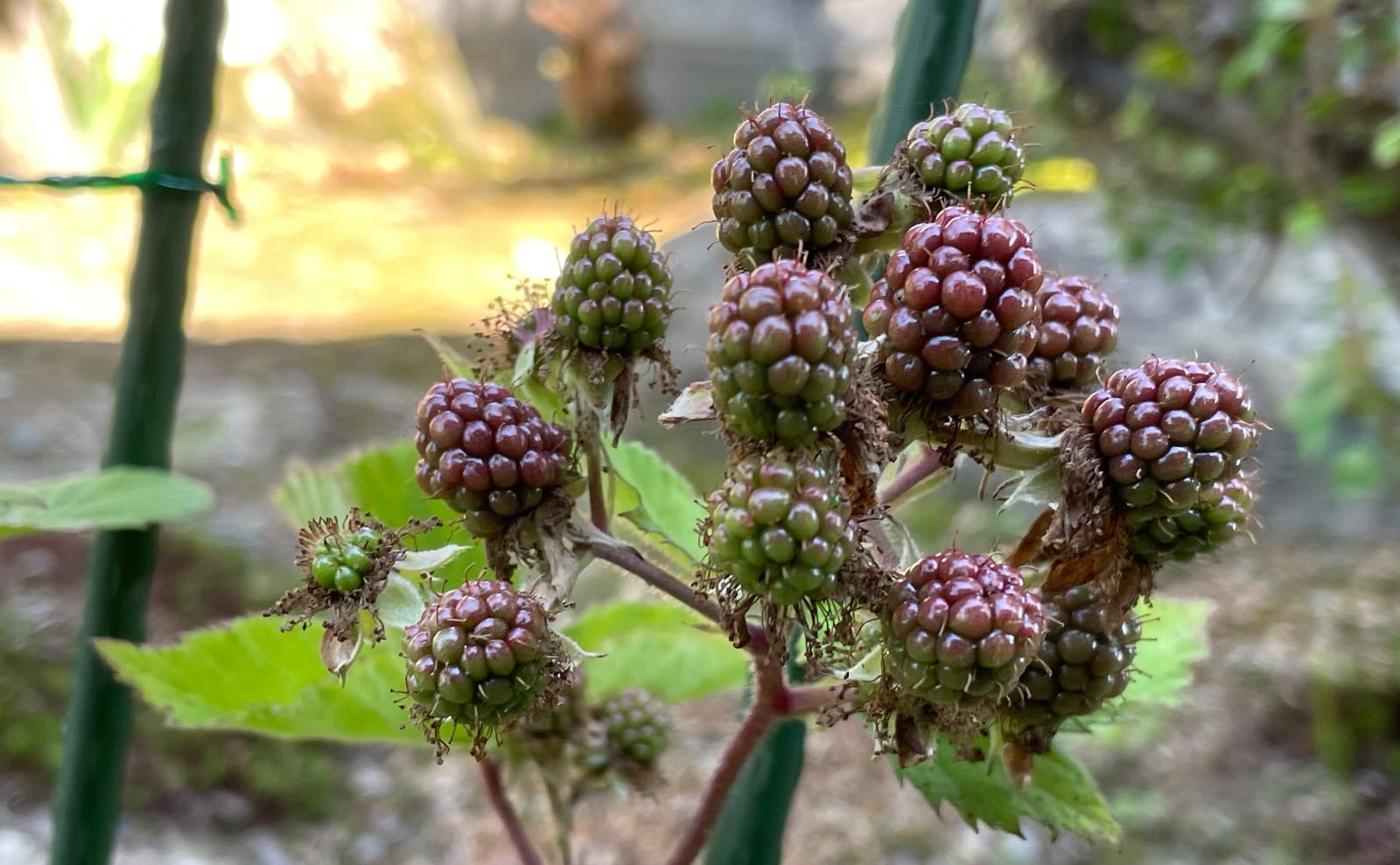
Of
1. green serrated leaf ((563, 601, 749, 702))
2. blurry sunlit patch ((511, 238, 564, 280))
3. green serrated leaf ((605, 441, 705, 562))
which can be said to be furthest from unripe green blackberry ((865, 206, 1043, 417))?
blurry sunlit patch ((511, 238, 564, 280))

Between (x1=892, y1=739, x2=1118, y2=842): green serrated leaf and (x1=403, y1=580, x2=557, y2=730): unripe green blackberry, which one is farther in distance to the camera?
(x1=892, y1=739, x2=1118, y2=842): green serrated leaf

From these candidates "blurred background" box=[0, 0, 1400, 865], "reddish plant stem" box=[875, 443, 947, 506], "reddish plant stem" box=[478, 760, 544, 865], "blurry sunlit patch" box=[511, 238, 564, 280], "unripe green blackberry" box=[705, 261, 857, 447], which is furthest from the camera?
"blurry sunlit patch" box=[511, 238, 564, 280]

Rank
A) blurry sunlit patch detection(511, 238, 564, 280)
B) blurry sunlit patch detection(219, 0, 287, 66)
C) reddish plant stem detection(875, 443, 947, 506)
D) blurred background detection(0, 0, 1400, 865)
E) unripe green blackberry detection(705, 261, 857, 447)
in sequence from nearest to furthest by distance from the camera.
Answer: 1. unripe green blackberry detection(705, 261, 857, 447)
2. reddish plant stem detection(875, 443, 947, 506)
3. blurred background detection(0, 0, 1400, 865)
4. blurry sunlit patch detection(511, 238, 564, 280)
5. blurry sunlit patch detection(219, 0, 287, 66)

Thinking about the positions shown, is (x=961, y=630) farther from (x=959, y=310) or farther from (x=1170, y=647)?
(x=1170, y=647)

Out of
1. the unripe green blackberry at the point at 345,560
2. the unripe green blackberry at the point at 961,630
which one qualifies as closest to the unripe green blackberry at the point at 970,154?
the unripe green blackberry at the point at 961,630

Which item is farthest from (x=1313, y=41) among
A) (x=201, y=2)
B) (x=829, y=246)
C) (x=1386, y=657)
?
(x=201, y=2)

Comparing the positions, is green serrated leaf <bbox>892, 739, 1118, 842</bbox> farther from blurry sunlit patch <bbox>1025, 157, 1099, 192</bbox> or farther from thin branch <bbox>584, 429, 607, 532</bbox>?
blurry sunlit patch <bbox>1025, 157, 1099, 192</bbox>

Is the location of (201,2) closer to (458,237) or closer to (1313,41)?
(1313,41)
